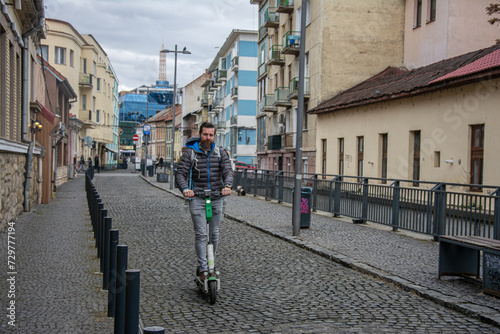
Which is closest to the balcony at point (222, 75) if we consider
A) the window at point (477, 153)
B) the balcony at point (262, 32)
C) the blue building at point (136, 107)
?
the balcony at point (262, 32)

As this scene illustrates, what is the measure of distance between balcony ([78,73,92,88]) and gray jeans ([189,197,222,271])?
46836 millimetres

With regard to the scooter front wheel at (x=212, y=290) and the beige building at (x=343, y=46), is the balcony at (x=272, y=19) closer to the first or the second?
the beige building at (x=343, y=46)

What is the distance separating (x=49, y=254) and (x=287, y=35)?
3003cm

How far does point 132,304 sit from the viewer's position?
3.51 meters

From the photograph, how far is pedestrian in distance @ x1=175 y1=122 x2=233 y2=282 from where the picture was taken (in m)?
6.64

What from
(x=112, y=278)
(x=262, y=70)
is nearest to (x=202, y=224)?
(x=112, y=278)

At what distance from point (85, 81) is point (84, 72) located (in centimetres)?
206

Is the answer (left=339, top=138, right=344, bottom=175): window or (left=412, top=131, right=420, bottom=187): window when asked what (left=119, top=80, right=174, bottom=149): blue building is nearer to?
(left=339, top=138, right=344, bottom=175): window

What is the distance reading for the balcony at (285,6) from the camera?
37.8 meters

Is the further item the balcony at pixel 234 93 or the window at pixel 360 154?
the balcony at pixel 234 93

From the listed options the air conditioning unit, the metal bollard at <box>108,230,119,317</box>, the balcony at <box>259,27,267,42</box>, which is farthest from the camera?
the balcony at <box>259,27,267,42</box>

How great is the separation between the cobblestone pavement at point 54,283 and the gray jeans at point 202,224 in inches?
45.8

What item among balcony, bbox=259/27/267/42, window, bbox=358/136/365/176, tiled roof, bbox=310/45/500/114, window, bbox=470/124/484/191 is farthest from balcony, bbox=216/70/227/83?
window, bbox=470/124/484/191

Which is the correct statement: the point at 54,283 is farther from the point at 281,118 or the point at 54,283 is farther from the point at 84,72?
the point at 84,72
